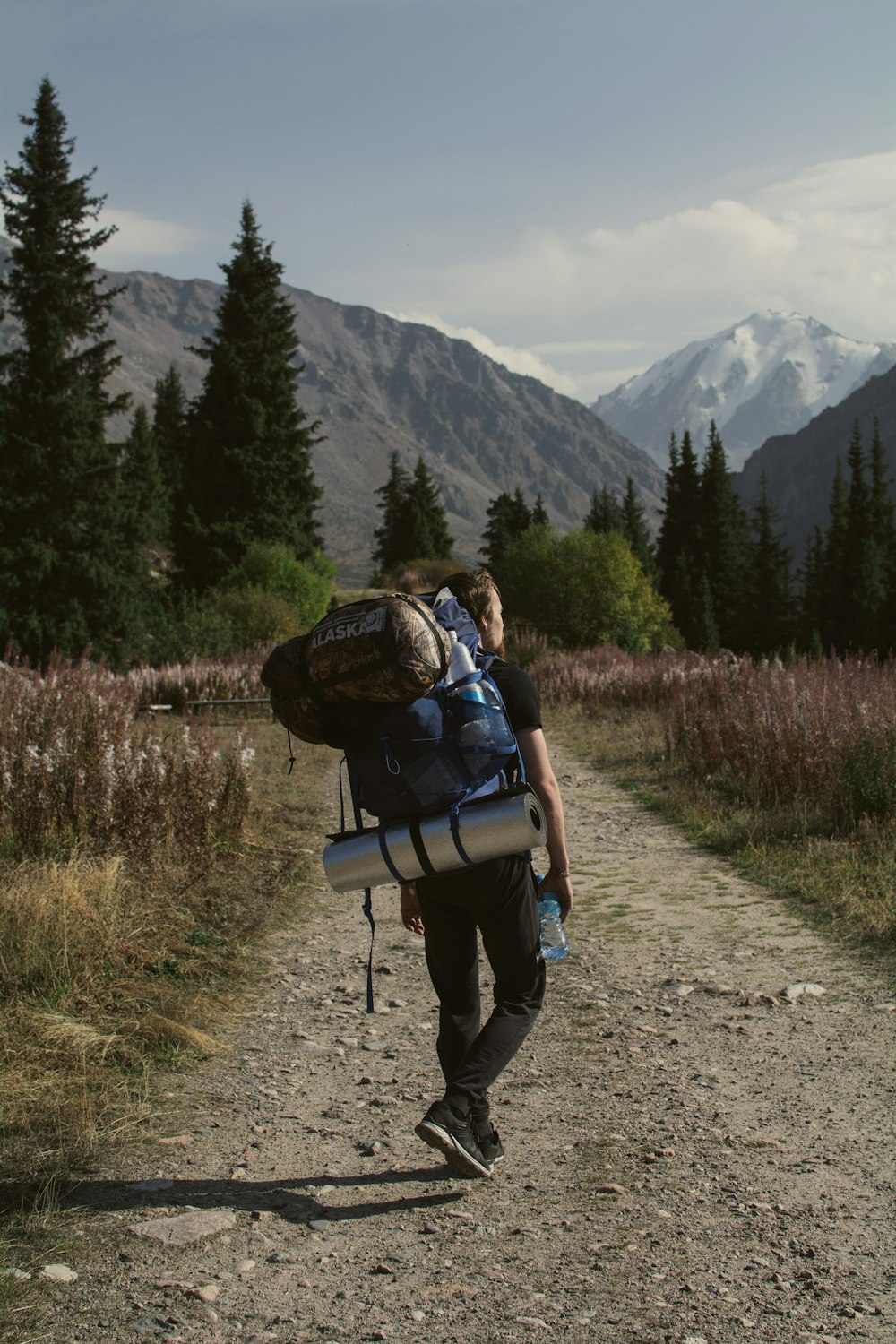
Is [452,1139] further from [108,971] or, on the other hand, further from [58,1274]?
[108,971]

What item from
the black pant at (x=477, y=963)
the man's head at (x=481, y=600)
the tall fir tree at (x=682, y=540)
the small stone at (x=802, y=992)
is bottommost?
the small stone at (x=802, y=992)

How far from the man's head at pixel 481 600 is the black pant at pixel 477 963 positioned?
80cm

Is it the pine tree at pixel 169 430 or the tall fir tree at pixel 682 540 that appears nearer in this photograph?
the tall fir tree at pixel 682 540

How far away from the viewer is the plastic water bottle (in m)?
3.98

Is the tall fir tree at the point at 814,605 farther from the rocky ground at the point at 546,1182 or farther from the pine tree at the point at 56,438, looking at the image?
the rocky ground at the point at 546,1182

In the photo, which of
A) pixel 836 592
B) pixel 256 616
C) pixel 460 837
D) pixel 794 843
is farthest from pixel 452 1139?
pixel 836 592

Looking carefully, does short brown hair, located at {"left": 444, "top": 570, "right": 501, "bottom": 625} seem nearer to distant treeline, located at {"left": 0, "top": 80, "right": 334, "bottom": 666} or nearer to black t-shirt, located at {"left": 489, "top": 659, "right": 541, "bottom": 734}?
black t-shirt, located at {"left": 489, "top": 659, "right": 541, "bottom": 734}

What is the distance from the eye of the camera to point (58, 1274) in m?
3.17

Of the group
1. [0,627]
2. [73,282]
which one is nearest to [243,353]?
[73,282]

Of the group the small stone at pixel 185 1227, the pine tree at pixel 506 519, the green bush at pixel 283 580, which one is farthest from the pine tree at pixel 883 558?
the small stone at pixel 185 1227

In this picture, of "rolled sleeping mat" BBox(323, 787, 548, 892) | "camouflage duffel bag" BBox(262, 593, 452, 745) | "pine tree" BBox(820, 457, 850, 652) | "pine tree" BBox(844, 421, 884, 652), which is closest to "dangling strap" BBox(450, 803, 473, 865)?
"rolled sleeping mat" BBox(323, 787, 548, 892)

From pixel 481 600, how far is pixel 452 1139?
69.6 inches

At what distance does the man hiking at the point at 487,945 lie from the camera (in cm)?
373

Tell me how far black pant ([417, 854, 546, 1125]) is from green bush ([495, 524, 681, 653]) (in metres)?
32.7
